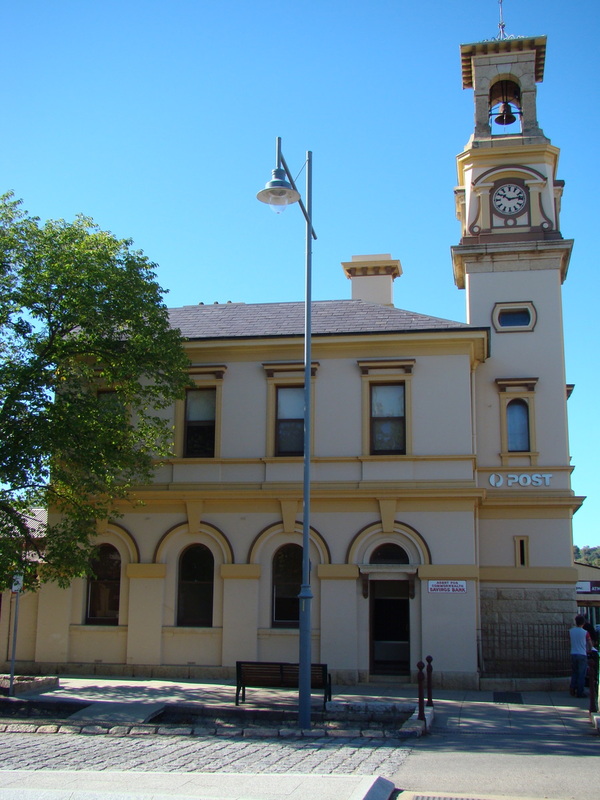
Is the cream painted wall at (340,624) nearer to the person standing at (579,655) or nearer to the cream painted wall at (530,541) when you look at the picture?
the cream painted wall at (530,541)

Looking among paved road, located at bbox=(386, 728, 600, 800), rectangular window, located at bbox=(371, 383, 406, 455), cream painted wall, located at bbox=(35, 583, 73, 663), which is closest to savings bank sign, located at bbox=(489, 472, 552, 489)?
rectangular window, located at bbox=(371, 383, 406, 455)

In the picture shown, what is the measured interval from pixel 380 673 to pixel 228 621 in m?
3.70

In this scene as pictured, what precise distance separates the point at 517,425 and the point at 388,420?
4.23 meters

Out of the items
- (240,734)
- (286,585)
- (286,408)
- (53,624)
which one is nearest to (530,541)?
(286,585)

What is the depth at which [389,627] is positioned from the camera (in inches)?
780

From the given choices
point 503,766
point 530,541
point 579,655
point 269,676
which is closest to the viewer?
point 503,766

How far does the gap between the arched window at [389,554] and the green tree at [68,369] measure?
5663 mm

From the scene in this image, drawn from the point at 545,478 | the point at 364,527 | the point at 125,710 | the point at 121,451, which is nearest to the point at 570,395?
the point at 545,478

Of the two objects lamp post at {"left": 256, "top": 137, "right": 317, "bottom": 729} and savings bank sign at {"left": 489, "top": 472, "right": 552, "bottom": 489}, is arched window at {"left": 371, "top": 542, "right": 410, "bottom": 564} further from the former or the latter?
lamp post at {"left": 256, "top": 137, "right": 317, "bottom": 729}

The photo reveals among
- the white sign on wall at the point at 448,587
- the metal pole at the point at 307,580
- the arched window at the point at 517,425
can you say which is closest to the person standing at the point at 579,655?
the white sign on wall at the point at 448,587

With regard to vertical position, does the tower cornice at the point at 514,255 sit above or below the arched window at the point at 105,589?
above

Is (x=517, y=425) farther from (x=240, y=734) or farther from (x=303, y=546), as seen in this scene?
(x=240, y=734)

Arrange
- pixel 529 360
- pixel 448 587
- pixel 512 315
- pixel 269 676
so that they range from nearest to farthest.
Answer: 1. pixel 269 676
2. pixel 448 587
3. pixel 529 360
4. pixel 512 315

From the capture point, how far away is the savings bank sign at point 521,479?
22.2m
